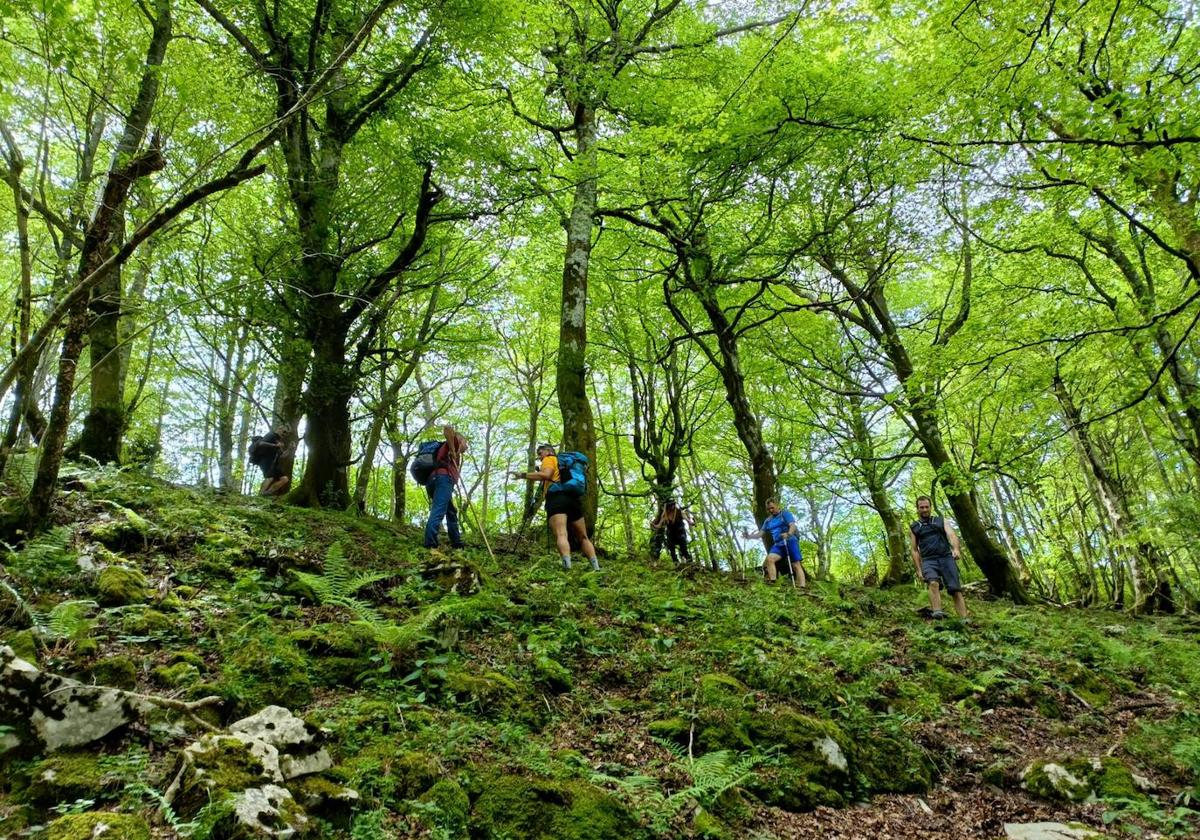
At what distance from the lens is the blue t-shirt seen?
474 inches

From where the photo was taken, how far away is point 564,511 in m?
9.13

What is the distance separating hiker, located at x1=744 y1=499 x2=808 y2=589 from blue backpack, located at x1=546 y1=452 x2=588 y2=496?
15.7 ft

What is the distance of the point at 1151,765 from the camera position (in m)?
4.48

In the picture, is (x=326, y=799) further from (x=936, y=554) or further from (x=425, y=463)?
(x=936, y=554)

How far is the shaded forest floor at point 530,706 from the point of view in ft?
9.25

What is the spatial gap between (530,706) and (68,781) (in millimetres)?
2476

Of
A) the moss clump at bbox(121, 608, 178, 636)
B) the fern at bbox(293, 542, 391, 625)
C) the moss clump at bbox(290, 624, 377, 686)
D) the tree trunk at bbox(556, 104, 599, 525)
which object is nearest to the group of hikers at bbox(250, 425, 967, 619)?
the tree trunk at bbox(556, 104, 599, 525)

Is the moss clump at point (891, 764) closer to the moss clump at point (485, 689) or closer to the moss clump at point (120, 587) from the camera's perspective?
the moss clump at point (485, 689)

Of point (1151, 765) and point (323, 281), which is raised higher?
point (323, 281)

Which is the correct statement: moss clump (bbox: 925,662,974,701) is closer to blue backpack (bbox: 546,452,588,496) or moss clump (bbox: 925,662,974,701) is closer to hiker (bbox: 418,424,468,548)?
blue backpack (bbox: 546,452,588,496)

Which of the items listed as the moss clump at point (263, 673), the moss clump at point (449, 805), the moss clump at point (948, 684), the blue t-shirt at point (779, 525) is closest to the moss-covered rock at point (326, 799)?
the moss clump at point (449, 805)

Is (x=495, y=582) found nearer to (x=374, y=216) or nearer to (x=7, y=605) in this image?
(x=7, y=605)

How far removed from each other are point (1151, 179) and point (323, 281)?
13.6 meters

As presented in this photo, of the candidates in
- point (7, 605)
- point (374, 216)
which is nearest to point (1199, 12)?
point (374, 216)
